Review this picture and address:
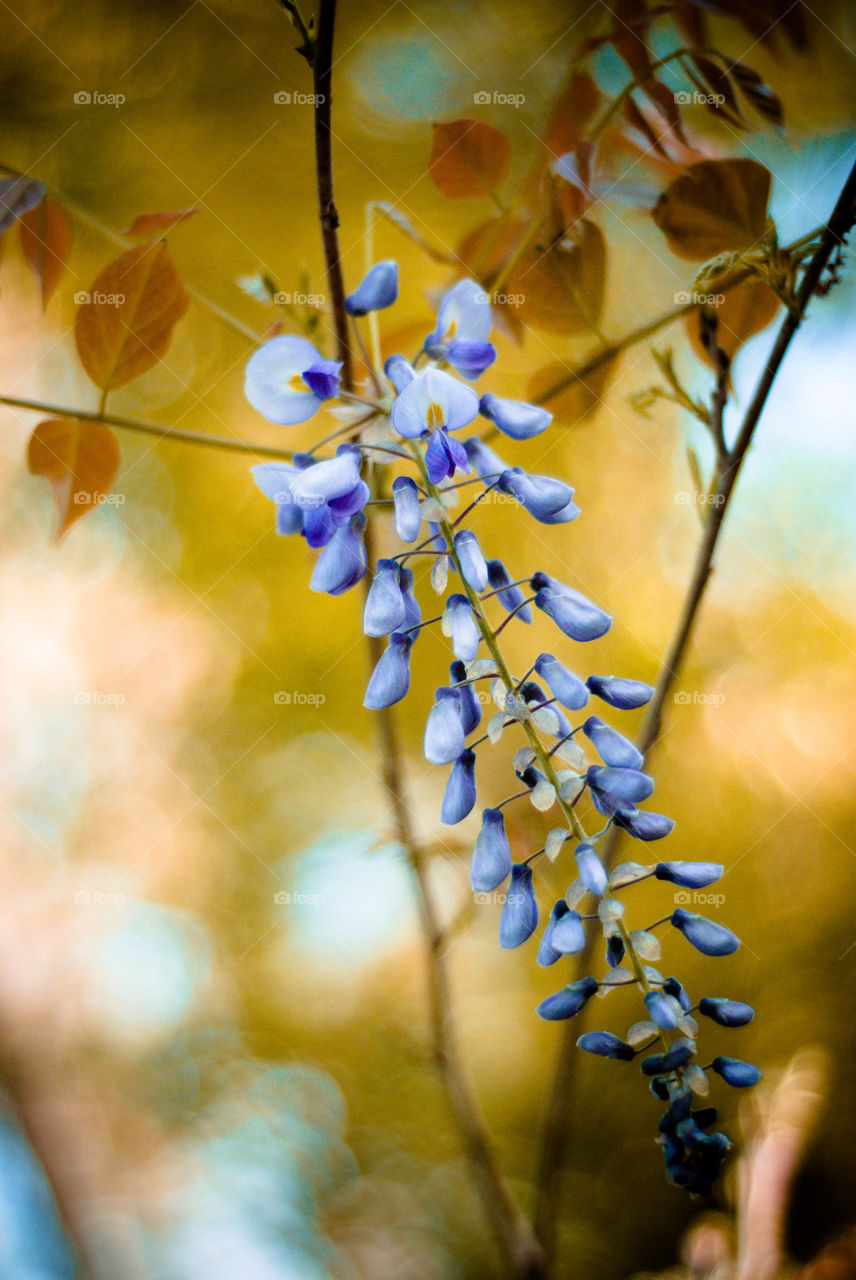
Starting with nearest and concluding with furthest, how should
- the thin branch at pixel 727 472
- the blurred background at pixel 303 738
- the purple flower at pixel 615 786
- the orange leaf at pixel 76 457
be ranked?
the purple flower at pixel 615 786 → the thin branch at pixel 727 472 → the orange leaf at pixel 76 457 → the blurred background at pixel 303 738

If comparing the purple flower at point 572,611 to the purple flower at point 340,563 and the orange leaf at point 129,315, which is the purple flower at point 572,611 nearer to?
the purple flower at point 340,563

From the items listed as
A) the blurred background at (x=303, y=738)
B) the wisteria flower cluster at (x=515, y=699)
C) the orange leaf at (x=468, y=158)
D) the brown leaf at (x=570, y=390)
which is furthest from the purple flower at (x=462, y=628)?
the blurred background at (x=303, y=738)

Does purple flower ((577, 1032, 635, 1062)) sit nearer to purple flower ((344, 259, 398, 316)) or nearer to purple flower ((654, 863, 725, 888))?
purple flower ((654, 863, 725, 888))

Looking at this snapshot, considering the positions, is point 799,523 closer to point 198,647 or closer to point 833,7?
point 833,7

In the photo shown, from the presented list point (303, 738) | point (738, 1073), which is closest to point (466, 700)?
point (738, 1073)

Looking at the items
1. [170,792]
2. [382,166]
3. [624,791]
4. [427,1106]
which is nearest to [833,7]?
[382,166]

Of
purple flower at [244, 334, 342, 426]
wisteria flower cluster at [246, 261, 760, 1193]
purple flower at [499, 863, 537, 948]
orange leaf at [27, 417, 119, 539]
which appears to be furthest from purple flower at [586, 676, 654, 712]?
orange leaf at [27, 417, 119, 539]

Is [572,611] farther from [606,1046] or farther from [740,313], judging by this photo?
[740,313]
